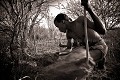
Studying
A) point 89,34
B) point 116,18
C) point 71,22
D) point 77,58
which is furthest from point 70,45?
point 116,18

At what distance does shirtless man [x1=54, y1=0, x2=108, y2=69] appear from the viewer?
2.78 m

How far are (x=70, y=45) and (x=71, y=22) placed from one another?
0.56m

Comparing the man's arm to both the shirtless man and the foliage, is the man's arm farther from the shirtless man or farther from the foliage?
the foliage

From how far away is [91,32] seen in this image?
2906 millimetres

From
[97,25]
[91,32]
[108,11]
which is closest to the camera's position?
[97,25]

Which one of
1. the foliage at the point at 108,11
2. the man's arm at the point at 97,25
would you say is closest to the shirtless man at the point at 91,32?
the man's arm at the point at 97,25

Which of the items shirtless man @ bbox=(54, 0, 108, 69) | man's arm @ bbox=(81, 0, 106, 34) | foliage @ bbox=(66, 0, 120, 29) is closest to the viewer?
man's arm @ bbox=(81, 0, 106, 34)

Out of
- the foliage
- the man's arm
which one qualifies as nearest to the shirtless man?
the man's arm

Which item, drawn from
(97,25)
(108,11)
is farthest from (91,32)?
(108,11)

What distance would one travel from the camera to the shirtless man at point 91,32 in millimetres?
2779

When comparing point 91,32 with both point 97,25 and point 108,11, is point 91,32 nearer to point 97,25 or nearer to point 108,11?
point 97,25

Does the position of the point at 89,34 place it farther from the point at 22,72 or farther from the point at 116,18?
the point at 116,18

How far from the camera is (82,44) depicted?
3104 mm

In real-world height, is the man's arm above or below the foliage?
below
